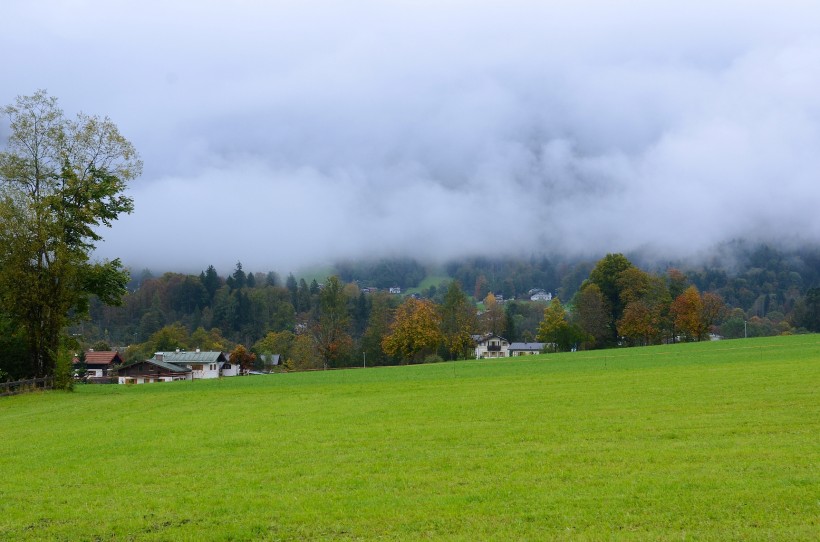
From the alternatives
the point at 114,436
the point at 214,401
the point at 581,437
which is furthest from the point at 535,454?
the point at 214,401

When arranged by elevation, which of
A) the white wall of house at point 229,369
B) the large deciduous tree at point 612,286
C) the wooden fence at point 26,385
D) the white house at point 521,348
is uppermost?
the large deciduous tree at point 612,286

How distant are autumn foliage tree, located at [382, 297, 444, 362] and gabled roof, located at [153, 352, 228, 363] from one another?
1456 inches

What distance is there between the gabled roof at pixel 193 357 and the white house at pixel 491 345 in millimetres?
61368

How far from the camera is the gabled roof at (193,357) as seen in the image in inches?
5054

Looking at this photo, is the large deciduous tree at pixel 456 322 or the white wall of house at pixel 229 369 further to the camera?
the white wall of house at pixel 229 369

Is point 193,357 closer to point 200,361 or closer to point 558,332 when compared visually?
point 200,361

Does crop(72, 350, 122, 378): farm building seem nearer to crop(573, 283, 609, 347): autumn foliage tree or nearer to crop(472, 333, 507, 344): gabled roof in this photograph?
crop(472, 333, 507, 344): gabled roof

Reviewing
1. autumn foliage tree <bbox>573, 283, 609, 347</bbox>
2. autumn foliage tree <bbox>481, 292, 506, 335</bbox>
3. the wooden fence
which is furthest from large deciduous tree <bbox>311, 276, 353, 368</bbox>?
the wooden fence

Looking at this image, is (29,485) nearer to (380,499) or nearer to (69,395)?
(380,499)

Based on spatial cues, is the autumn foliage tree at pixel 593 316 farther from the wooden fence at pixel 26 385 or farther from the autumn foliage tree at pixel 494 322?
the wooden fence at pixel 26 385

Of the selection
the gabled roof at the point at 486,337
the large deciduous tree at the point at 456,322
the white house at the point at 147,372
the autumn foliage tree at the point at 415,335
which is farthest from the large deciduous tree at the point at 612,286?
the white house at the point at 147,372

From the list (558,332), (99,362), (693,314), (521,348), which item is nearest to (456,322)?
(558,332)

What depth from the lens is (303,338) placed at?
125m

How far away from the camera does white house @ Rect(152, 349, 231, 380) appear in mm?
126938
